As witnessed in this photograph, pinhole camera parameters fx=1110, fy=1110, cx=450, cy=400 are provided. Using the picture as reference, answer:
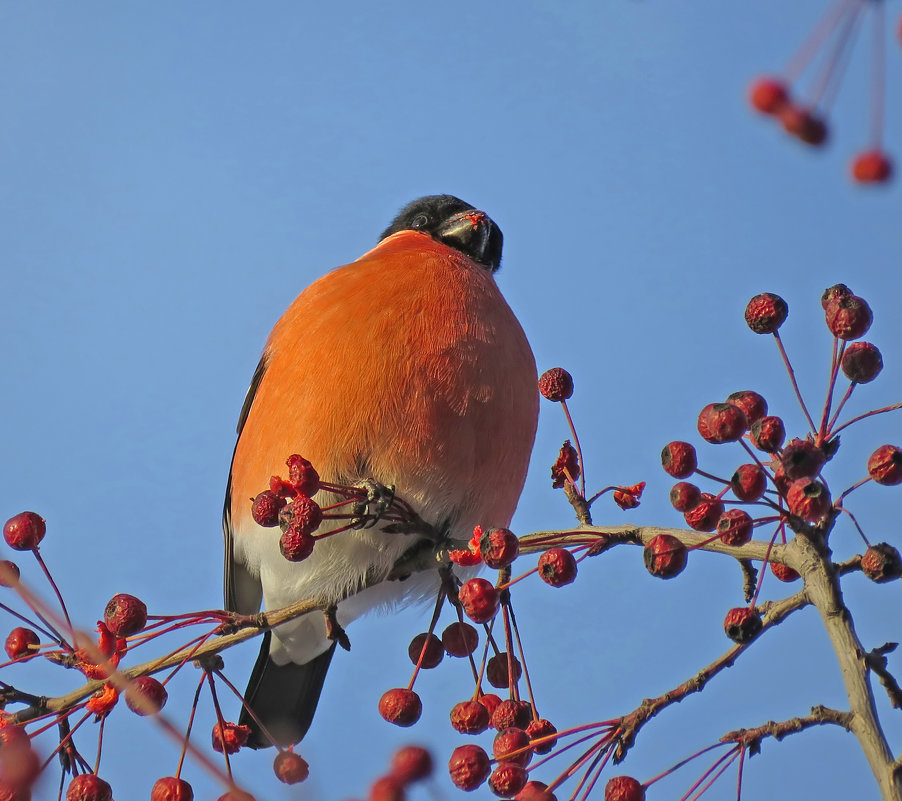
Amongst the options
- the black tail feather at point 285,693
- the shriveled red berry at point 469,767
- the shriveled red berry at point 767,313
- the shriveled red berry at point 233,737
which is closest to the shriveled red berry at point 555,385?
the shriveled red berry at point 767,313

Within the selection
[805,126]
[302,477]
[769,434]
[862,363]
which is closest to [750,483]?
[769,434]

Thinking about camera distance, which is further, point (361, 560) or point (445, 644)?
point (361, 560)

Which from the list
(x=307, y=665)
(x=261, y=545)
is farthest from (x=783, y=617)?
(x=307, y=665)

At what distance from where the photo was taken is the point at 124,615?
227 centimetres

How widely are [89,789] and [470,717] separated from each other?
0.82m

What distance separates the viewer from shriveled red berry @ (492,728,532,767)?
7.20 feet

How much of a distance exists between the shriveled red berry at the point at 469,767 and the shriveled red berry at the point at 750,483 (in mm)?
791

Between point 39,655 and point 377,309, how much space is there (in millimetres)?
1602

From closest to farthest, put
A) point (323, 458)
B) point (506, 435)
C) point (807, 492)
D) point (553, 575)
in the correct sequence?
point (807, 492) < point (553, 575) < point (323, 458) < point (506, 435)

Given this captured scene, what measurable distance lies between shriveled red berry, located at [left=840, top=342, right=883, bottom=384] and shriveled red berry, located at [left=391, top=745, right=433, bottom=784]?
103 centimetres

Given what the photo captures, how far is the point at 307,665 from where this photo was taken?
4.25 metres

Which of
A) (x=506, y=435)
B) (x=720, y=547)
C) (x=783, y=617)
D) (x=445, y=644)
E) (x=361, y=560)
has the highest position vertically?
(x=506, y=435)

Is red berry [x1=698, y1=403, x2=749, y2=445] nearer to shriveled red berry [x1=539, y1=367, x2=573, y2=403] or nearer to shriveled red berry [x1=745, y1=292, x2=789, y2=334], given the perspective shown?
shriveled red berry [x1=745, y1=292, x2=789, y2=334]

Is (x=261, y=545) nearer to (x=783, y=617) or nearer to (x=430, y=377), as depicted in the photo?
(x=430, y=377)
